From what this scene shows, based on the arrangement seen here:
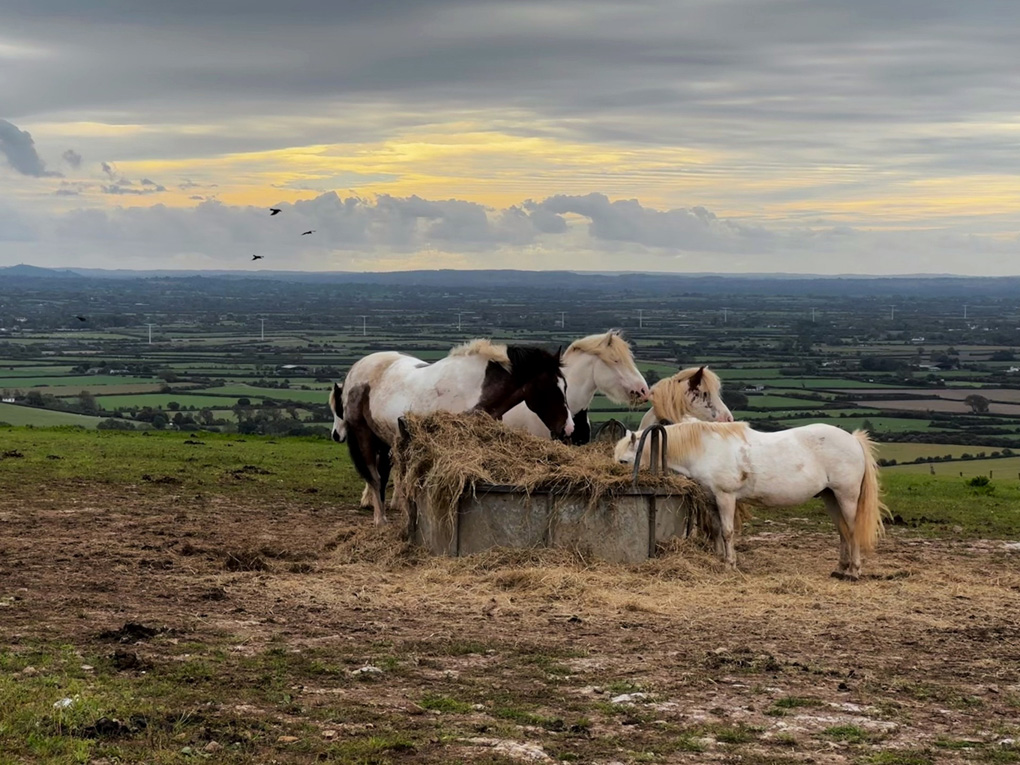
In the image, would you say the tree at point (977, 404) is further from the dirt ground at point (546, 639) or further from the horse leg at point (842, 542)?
the horse leg at point (842, 542)

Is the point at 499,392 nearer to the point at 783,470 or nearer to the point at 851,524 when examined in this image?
the point at 783,470

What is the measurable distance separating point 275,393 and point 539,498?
41194mm

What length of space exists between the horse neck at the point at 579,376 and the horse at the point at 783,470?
236cm

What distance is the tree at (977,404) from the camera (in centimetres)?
4691

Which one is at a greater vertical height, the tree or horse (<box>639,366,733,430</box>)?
horse (<box>639,366,733,430</box>)

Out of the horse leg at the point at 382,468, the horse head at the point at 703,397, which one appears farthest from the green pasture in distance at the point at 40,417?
the horse head at the point at 703,397

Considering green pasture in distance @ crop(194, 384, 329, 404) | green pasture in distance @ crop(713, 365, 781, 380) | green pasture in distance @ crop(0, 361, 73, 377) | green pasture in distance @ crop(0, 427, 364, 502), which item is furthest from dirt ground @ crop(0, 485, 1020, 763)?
green pasture in distance @ crop(0, 361, 73, 377)

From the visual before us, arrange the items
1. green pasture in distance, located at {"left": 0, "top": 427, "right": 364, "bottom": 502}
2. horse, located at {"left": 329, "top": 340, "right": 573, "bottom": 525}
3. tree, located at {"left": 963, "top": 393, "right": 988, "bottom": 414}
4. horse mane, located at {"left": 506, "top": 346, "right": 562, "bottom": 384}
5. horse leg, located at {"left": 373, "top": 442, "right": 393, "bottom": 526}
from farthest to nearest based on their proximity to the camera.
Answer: tree, located at {"left": 963, "top": 393, "right": 988, "bottom": 414}, green pasture in distance, located at {"left": 0, "top": 427, "right": 364, "bottom": 502}, horse leg, located at {"left": 373, "top": 442, "right": 393, "bottom": 526}, horse, located at {"left": 329, "top": 340, "right": 573, "bottom": 525}, horse mane, located at {"left": 506, "top": 346, "right": 562, "bottom": 384}

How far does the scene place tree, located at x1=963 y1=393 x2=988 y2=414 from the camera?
1847 inches

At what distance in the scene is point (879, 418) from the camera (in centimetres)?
4234

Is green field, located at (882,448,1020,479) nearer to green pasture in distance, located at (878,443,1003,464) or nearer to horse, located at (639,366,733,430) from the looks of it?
green pasture in distance, located at (878,443,1003,464)

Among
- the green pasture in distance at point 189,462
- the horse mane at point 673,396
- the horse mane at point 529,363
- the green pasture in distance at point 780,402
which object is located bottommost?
the green pasture in distance at point 780,402

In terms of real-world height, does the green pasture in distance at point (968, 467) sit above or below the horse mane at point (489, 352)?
below

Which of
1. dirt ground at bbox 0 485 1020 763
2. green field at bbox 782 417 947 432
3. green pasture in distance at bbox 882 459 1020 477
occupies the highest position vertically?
dirt ground at bbox 0 485 1020 763
